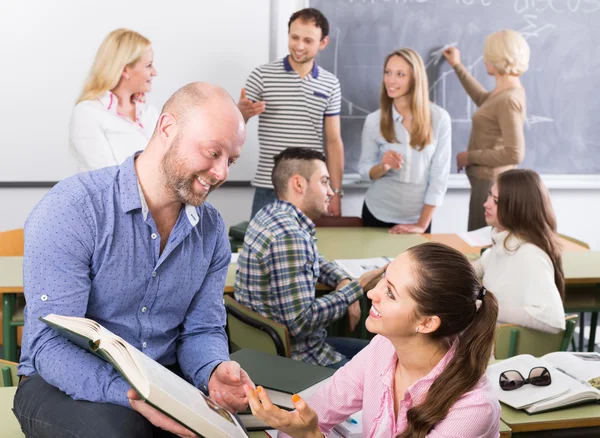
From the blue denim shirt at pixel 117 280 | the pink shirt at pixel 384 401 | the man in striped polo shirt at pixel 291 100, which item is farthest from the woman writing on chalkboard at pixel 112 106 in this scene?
the pink shirt at pixel 384 401

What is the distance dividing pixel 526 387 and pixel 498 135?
2.77 m

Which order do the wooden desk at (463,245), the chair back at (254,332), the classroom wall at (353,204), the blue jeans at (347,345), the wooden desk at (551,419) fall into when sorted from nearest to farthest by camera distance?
the wooden desk at (551,419) → the chair back at (254,332) → the blue jeans at (347,345) → the wooden desk at (463,245) → the classroom wall at (353,204)

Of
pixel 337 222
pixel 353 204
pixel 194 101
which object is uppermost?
pixel 194 101

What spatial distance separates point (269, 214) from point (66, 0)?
2.69 metres

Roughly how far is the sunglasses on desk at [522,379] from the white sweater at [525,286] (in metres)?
0.67

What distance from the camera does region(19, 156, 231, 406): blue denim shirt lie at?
175 cm

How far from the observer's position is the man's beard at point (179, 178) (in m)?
1.84

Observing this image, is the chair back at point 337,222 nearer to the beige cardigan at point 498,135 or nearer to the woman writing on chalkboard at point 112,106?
the beige cardigan at point 498,135

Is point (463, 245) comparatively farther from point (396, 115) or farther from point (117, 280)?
point (117, 280)

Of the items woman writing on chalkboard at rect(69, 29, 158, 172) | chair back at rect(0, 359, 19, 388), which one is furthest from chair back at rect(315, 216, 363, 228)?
chair back at rect(0, 359, 19, 388)

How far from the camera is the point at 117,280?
1860mm

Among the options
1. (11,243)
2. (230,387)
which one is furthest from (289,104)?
(230,387)

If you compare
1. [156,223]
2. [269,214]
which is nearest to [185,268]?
[156,223]

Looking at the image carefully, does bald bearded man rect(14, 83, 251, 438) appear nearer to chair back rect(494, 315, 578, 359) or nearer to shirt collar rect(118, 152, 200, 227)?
shirt collar rect(118, 152, 200, 227)
